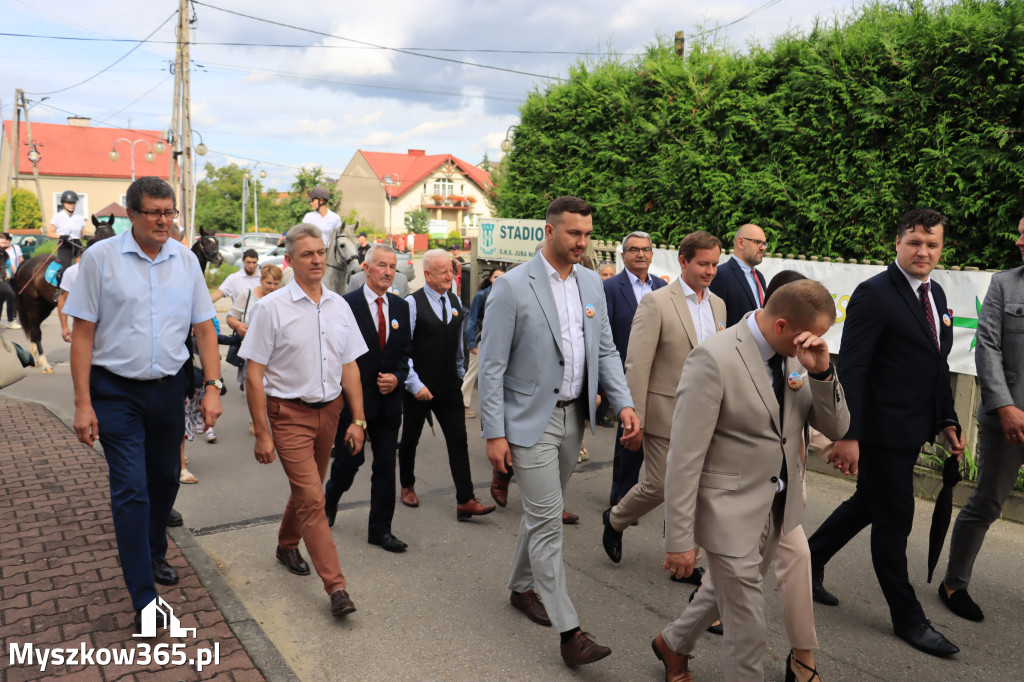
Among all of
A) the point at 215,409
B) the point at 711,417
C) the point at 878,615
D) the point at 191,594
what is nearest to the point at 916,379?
the point at 878,615

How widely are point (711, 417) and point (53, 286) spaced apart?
1234 cm

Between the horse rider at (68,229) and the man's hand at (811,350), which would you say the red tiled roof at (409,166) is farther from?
the man's hand at (811,350)

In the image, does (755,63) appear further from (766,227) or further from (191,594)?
(191,594)

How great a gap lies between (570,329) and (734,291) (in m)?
2.79

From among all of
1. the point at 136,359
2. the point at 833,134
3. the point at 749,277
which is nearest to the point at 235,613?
the point at 136,359

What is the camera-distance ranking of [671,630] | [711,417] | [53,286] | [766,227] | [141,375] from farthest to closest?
1. [53,286]
2. [766,227]
3. [141,375]
4. [671,630]
5. [711,417]

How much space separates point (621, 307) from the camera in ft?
21.9

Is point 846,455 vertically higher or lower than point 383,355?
lower

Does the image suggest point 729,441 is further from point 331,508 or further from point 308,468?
point 331,508

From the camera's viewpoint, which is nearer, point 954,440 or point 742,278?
point 954,440

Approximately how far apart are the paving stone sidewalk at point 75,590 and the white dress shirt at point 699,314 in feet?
10.8

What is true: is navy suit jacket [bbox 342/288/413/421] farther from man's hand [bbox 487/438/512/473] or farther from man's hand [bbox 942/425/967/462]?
man's hand [bbox 942/425/967/462]

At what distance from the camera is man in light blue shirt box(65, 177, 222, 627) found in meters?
4.03

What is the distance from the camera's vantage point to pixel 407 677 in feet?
12.5
